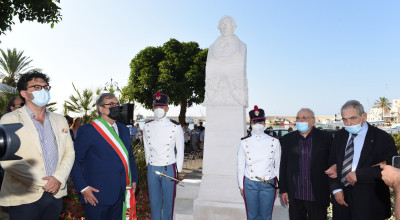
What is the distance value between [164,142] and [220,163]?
4.69 ft

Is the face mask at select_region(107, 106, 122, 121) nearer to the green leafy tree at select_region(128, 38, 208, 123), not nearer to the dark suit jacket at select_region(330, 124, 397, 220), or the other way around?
the dark suit jacket at select_region(330, 124, 397, 220)

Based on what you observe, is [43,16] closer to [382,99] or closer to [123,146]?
[123,146]

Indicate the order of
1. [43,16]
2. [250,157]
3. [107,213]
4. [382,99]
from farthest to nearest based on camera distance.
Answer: [382,99] → [43,16] → [250,157] → [107,213]

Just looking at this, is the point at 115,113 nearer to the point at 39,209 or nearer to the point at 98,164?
the point at 98,164

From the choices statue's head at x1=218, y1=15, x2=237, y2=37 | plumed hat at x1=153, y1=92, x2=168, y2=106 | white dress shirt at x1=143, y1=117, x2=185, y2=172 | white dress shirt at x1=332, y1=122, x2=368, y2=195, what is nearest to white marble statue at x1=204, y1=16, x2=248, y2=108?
statue's head at x1=218, y1=15, x2=237, y2=37

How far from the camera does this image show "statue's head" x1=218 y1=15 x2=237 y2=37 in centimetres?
534

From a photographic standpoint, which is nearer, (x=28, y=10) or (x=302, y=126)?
(x=302, y=126)

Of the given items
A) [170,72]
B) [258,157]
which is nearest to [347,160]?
[258,157]

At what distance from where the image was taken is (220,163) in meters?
5.21

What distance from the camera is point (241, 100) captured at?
17.0 ft

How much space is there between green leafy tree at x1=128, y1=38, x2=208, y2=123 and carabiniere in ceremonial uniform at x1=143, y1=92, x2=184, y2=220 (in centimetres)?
2519

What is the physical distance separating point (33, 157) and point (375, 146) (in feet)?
11.7

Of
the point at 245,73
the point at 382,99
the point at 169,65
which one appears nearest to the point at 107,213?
the point at 245,73

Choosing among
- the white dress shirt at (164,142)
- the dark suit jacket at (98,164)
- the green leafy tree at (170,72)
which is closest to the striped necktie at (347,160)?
the white dress shirt at (164,142)
